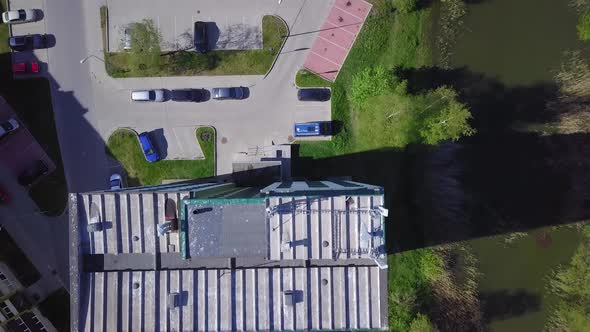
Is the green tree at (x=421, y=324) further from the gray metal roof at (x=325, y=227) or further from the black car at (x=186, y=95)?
the black car at (x=186, y=95)

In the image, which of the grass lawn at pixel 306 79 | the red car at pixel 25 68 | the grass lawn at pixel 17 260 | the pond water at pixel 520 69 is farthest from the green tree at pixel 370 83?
the grass lawn at pixel 17 260

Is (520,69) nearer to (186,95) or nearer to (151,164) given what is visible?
(186,95)

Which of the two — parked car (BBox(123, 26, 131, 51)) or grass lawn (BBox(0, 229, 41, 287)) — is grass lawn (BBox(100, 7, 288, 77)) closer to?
parked car (BBox(123, 26, 131, 51))

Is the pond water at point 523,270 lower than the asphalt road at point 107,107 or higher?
lower

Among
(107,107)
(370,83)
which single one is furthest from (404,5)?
(107,107)

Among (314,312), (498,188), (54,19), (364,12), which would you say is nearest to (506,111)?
(498,188)
